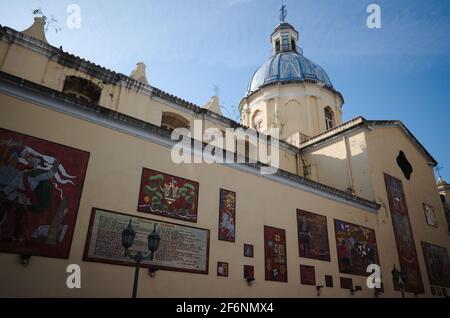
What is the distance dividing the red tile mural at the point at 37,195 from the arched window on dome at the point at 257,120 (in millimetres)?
15949

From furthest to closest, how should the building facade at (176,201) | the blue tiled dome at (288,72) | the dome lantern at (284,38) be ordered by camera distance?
the dome lantern at (284,38), the blue tiled dome at (288,72), the building facade at (176,201)

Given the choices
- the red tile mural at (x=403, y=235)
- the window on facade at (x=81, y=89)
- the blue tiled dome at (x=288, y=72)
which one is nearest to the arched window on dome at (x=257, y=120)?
the blue tiled dome at (x=288, y=72)

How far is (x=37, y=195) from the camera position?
8.16 metres

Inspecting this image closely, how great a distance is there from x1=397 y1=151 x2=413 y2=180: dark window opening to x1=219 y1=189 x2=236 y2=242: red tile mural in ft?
36.2

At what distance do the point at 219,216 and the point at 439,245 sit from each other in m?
13.2

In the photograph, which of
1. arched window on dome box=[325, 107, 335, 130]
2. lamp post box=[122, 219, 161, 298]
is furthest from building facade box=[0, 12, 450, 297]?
arched window on dome box=[325, 107, 335, 130]

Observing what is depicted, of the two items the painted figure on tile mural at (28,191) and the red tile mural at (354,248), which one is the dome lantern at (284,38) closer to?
the red tile mural at (354,248)

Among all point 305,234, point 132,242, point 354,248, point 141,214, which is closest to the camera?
point 132,242

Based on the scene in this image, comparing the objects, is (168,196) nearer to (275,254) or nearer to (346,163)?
(275,254)

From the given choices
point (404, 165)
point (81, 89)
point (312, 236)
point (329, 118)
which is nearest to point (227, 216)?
point (312, 236)

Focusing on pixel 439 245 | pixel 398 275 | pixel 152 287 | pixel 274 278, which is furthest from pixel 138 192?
pixel 439 245

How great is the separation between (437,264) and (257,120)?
42.8ft

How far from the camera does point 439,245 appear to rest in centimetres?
1789

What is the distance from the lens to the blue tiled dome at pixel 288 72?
2412 centimetres
